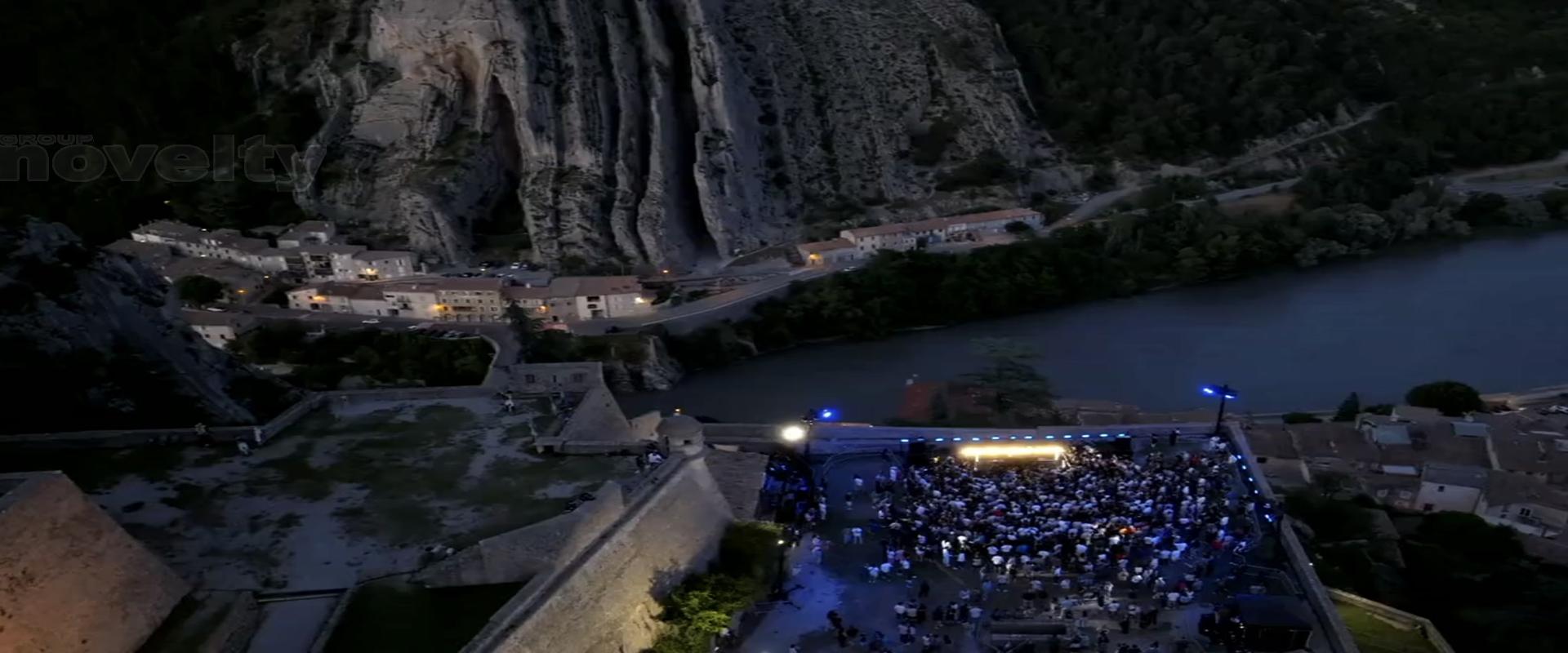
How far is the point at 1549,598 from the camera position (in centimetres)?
1191

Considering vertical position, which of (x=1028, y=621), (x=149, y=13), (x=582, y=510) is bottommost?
(x=1028, y=621)

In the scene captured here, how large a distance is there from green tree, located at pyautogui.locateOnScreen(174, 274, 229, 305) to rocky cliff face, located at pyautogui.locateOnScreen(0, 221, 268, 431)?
41.3ft

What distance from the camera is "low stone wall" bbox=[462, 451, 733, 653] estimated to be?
26.2ft

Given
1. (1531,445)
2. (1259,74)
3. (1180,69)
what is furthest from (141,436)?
(1259,74)

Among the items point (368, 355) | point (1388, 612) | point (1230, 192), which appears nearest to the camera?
point (1388, 612)

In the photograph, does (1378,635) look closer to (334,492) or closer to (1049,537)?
(1049,537)

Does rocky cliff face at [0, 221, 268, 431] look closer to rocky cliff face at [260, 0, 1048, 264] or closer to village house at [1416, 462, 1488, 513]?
rocky cliff face at [260, 0, 1048, 264]

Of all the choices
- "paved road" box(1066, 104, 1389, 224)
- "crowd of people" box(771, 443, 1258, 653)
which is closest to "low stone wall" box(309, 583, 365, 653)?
"crowd of people" box(771, 443, 1258, 653)

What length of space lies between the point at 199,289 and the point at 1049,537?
24.0 meters

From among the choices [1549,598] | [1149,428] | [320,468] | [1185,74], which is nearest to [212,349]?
[320,468]

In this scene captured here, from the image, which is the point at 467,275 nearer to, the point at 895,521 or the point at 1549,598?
the point at 895,521

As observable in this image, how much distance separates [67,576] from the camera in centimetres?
721

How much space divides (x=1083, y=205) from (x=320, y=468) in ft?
88.1

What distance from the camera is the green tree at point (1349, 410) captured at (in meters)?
18.3
